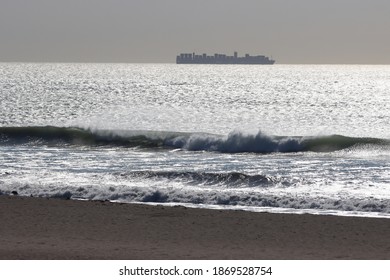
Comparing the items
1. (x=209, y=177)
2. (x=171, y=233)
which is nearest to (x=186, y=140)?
(x=209, y=177)

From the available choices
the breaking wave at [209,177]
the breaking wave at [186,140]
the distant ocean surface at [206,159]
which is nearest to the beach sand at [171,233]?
the distant ocean surface at [206,159]

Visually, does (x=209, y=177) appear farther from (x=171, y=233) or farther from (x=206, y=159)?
(x=171, y=233)

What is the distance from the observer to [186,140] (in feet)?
131

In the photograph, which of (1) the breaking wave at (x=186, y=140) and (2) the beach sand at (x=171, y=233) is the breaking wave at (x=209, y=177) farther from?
(1) the breaking wave at (x=186, y=140)

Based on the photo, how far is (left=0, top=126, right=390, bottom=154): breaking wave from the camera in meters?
37.9

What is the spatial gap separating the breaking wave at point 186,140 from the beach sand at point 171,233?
18.1 metres

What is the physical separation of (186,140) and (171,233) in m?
23.4

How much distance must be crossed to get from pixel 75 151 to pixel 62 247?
71.5 feet

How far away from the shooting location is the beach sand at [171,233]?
1417 cm

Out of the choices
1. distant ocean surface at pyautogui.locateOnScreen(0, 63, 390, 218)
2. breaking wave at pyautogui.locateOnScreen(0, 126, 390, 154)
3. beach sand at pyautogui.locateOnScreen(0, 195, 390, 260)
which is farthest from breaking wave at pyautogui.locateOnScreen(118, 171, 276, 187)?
breaking wave at pyautogui.locateOnScreen(0, 126, 390, 154)

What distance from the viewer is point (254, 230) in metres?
17.0

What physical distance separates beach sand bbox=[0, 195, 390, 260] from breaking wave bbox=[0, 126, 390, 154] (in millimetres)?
18107
